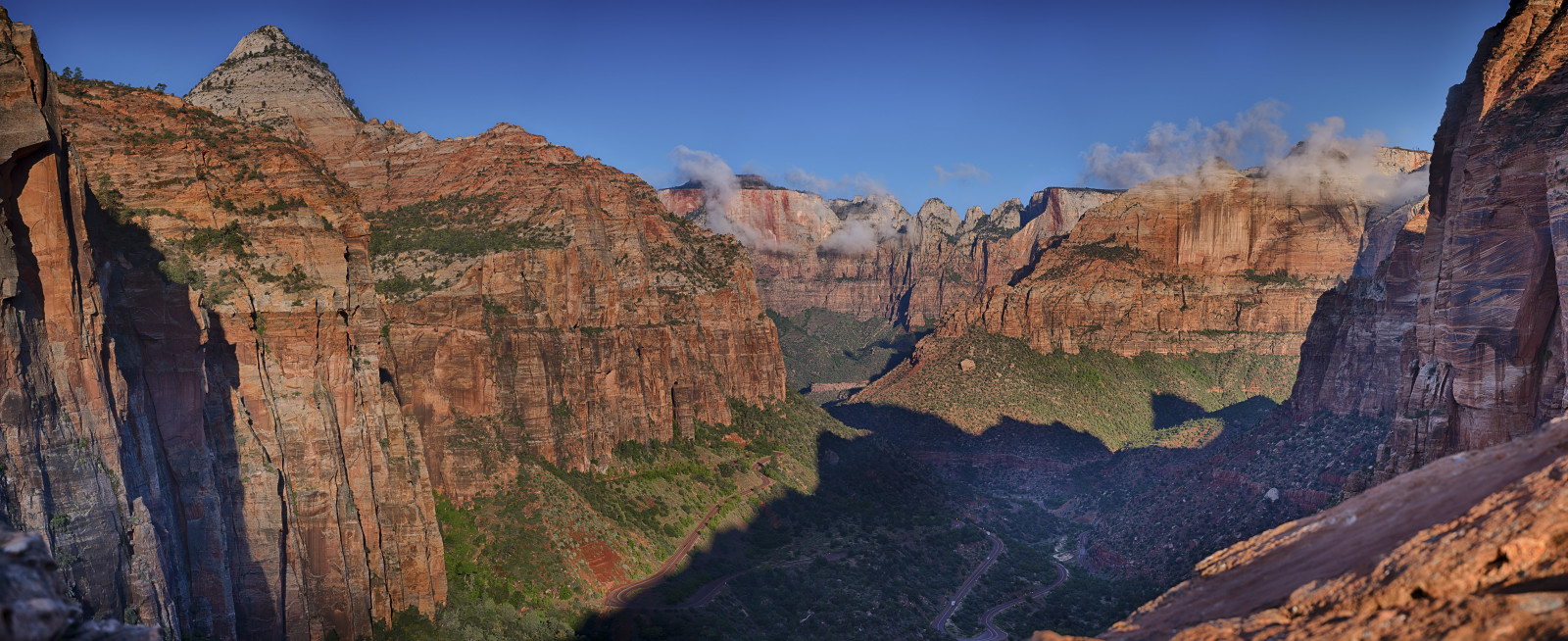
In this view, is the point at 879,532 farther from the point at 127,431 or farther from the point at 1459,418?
the point at 127,431

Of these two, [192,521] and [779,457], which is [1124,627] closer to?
[192,521]

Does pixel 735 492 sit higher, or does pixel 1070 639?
pixel 1070 639

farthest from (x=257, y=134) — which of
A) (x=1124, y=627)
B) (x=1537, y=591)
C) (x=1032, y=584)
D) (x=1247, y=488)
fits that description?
(x=1247, y=488)

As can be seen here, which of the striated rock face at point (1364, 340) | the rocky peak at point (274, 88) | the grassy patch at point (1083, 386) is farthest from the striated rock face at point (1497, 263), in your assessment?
the grassy patch at point (1083, 386)

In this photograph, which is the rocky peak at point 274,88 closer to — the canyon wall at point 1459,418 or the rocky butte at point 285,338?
the rocky butte at point 285,338

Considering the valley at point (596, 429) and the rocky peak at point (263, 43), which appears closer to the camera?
the valley at point (596, 429)

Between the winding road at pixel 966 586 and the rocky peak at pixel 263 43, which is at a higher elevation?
the rocky peak at pixel 263 43
